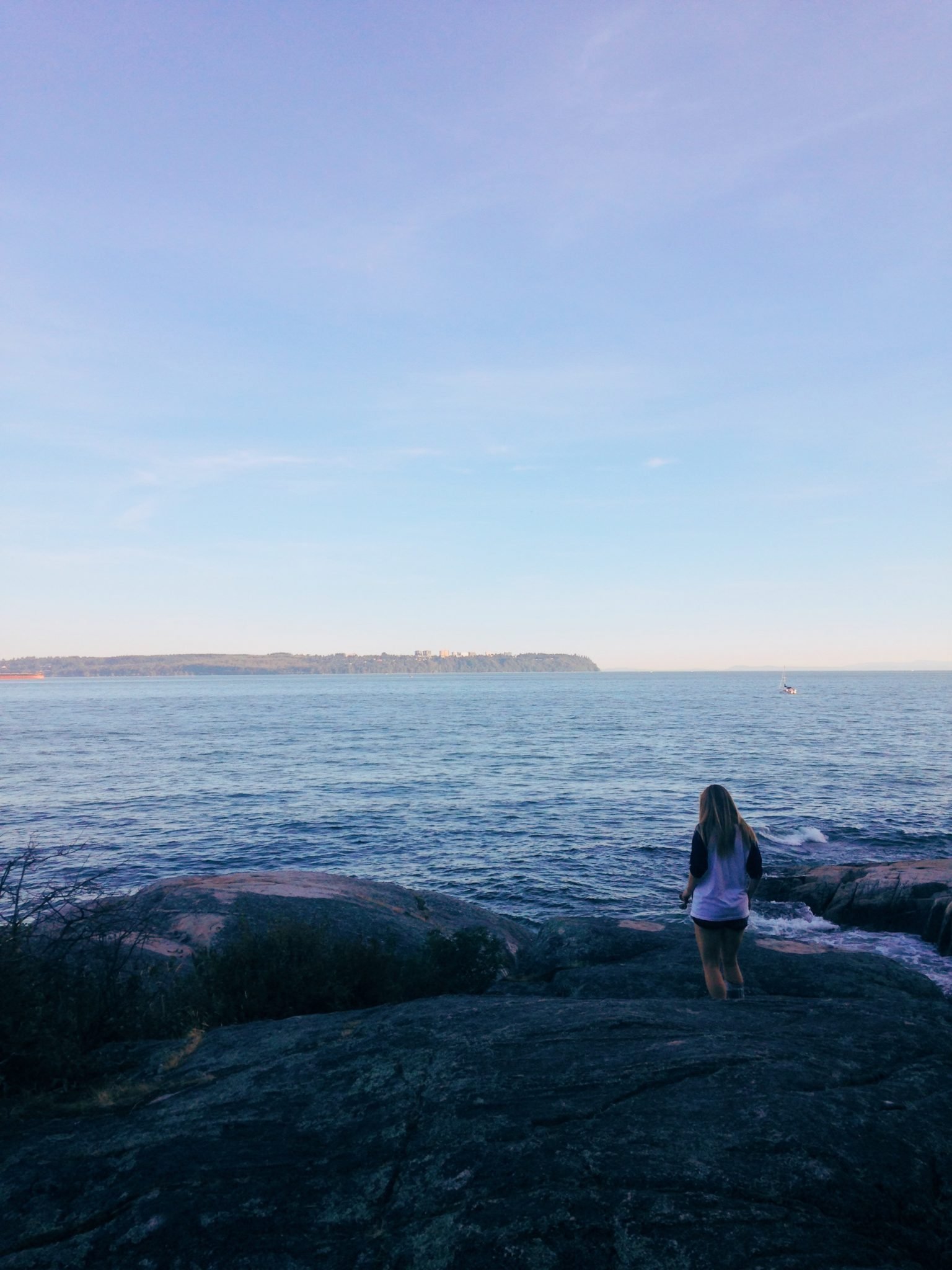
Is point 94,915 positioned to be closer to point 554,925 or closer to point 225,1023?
point 225,1023

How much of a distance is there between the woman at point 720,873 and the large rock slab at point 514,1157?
149cm

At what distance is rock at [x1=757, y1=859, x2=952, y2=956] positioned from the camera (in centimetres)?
1836

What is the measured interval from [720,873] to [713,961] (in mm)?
1206

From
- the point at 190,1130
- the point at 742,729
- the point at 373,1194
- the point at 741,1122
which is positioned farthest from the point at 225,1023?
the point at 742,729

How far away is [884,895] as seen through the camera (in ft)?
65.2

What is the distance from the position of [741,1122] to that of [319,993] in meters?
5.24

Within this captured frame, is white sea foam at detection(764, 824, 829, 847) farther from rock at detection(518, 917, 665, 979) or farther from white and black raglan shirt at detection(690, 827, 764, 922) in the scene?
white and black raglan shirt at detection(690, 827, 764, 922)

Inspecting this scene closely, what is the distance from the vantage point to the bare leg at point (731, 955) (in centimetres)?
792

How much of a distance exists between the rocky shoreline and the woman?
935 millimetres

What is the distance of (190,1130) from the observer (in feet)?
16.4

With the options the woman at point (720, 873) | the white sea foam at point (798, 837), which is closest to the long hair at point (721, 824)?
the woman at point (720, 873)

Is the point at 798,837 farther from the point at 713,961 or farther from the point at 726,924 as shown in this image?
the point at 726,924

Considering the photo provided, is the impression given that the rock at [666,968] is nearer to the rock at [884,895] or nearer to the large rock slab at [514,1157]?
the large rock slab at [514,1157]

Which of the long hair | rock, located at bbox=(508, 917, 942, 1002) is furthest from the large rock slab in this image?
rock, located at bbox=(508, 917, 942, 1002)
